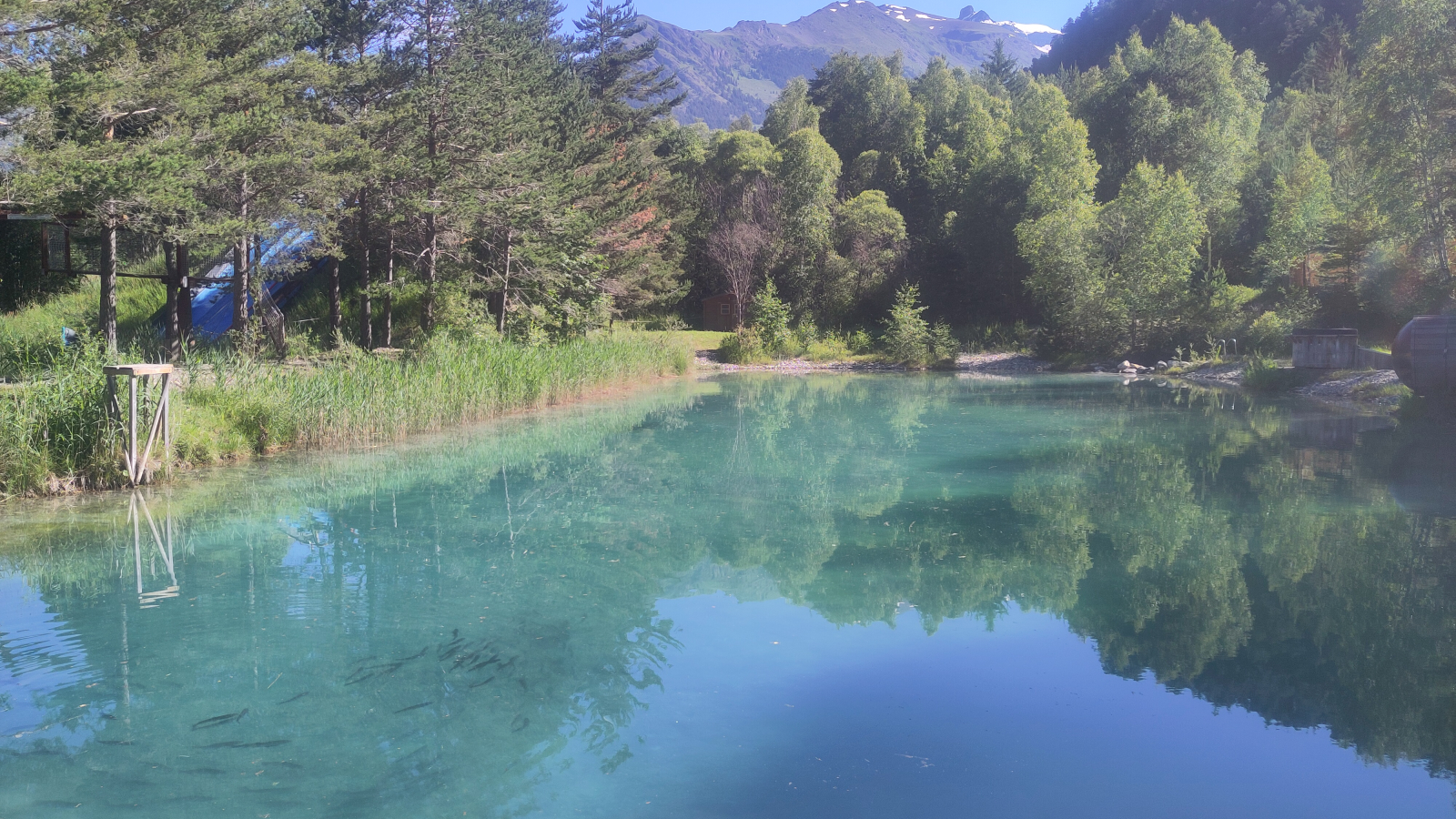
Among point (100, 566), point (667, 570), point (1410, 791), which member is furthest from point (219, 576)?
point (1410, 791)

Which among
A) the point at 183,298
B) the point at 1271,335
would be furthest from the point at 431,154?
the point at 1271,335

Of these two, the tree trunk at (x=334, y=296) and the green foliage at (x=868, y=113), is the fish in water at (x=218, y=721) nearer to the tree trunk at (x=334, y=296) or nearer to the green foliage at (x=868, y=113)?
the tree trunk at (x=334, y=296)

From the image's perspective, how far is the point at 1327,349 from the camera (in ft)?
64.0

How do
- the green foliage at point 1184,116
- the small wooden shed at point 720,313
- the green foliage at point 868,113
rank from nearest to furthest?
1. the green foliage at point 1184,116
2. the small wooden shed at point 720,313
3. the green foliage at point 868,113

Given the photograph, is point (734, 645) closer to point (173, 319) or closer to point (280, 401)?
point (280, 401)

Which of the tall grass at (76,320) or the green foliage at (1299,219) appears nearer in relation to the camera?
the tall grass at (76,320)

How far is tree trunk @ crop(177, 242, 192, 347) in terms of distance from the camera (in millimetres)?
13781

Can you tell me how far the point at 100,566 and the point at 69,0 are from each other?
21.7ft

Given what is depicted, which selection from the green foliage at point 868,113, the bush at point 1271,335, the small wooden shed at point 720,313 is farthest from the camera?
the green foliage at point 868,113

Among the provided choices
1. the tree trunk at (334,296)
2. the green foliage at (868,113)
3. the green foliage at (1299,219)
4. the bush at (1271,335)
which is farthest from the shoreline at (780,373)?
the green foliage at (868,113)

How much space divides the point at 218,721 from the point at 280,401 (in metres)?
7.33

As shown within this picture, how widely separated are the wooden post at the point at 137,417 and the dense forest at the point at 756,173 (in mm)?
1927

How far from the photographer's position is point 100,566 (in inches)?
258

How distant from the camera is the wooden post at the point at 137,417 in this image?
827 cm
